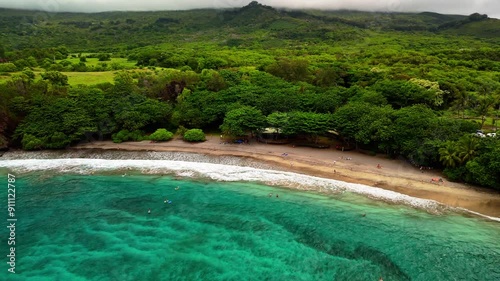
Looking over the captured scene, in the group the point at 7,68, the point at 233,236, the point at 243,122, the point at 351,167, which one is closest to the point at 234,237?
the point at 233,236

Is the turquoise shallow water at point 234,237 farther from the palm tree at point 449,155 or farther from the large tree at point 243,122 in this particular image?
the large tree at point 243,122

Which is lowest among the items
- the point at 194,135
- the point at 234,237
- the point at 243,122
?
the point at 234,237

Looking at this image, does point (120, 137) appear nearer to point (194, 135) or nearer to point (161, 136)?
point (161, 136)

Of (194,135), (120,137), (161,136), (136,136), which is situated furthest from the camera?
(136,136)

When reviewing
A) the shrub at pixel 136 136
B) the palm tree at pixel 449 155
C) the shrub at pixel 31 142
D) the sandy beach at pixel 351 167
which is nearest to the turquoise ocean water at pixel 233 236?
the sandy beach at pixel 351 167

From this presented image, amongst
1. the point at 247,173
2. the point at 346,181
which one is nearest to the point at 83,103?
the point at 247,173

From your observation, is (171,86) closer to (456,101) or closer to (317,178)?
(317,178)
